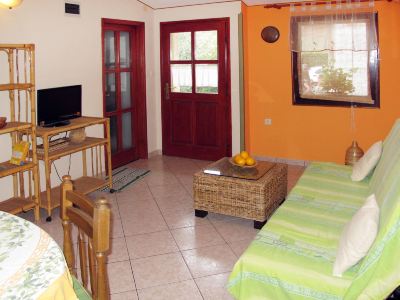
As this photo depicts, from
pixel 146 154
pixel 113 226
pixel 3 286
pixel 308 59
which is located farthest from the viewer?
pixel 146 154

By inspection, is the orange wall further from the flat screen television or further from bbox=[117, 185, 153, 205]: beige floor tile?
the flat screen television

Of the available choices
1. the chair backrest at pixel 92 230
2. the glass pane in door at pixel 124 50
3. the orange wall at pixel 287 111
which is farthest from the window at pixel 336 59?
the chair backrest at pixel 92 230

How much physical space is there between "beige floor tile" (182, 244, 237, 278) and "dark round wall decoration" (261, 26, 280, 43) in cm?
302

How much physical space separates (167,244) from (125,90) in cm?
280

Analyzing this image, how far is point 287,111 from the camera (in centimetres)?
545

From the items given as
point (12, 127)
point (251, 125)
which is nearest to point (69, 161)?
point (12, 127)

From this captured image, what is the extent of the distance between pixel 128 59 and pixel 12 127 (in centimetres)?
244

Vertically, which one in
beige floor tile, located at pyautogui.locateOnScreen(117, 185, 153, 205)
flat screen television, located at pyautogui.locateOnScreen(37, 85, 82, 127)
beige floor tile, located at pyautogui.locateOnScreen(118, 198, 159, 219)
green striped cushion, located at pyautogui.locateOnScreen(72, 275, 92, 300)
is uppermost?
flat screen television, located at pyautogui.locateOnScreen(37, 85, 82, 127)

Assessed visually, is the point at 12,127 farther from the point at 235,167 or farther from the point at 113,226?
the point at 235,167

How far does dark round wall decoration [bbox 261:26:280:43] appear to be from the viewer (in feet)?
17.3

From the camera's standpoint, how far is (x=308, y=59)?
5.15 meters

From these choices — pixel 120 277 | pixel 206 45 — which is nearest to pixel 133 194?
pixel 120 277

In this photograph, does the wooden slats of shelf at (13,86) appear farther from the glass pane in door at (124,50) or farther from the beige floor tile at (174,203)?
the glass pane in door at (124,50)

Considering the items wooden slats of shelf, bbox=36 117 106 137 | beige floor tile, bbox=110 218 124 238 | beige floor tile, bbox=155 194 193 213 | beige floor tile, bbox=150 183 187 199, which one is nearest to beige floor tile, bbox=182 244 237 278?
beige floor tile, bbox=110 218 124 238
